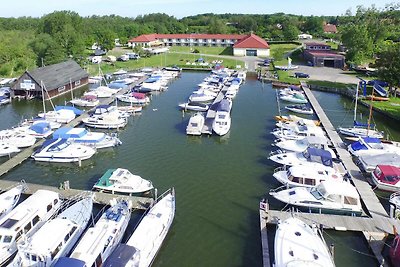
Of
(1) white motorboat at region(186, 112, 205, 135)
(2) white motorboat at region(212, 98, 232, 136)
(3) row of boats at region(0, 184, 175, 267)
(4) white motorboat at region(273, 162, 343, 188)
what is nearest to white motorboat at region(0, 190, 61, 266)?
(3) row of boats at region(0, 184, 175, 267)

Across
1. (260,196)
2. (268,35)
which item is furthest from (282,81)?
(268,35)

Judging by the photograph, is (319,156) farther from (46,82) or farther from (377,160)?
(46,82)

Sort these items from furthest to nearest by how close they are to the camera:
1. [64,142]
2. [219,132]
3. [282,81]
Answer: [282,81] < [219,132] < [64,142]

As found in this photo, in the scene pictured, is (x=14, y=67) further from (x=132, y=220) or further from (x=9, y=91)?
(x=132, y=220)

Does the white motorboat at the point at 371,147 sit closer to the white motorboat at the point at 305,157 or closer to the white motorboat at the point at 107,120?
the white motorboat at the point at 305,157

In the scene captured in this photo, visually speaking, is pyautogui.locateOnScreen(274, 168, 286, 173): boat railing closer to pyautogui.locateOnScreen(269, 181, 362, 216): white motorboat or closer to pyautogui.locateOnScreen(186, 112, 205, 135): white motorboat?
pyautogui.locateOnScreen(269, 181, 362, 216): white motorboat

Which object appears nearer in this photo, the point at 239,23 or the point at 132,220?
the point at 132,220
